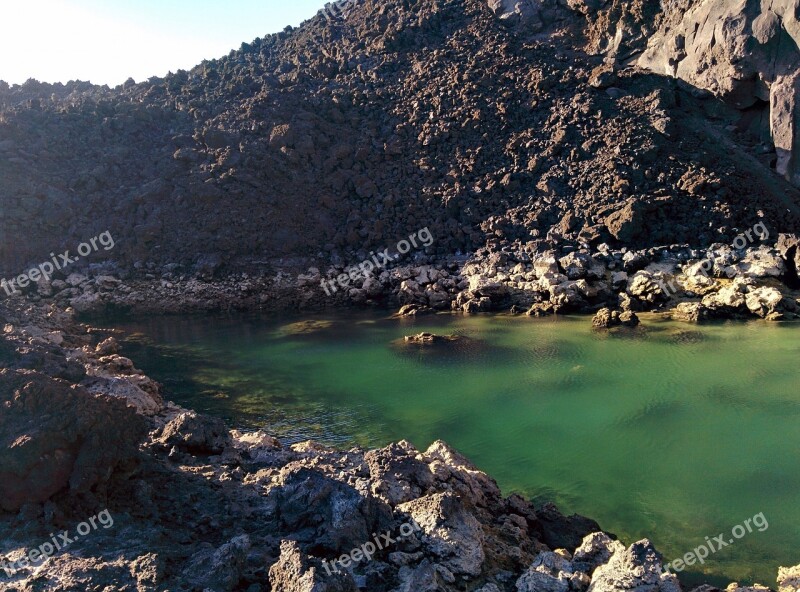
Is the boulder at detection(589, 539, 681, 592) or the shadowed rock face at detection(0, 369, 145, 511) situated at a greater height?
the shadowed rock face at detection(0, 369, 145, 511)

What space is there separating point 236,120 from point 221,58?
48.0 ft

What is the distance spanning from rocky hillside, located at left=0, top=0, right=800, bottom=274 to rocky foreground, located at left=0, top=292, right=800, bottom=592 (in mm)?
24288

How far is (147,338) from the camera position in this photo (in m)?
24.8

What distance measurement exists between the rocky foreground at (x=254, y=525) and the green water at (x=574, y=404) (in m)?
1.92

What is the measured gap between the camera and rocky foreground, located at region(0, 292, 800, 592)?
5.95 meters

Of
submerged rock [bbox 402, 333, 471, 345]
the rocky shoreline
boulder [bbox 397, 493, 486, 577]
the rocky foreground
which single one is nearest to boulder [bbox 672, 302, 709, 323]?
the rocky shoreline

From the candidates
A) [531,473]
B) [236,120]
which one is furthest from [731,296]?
[236,120]

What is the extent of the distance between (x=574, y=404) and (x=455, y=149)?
26174mm

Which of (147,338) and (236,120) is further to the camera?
(236,120)

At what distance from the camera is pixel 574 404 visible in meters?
15.0

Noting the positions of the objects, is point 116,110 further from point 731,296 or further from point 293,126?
point 731,296

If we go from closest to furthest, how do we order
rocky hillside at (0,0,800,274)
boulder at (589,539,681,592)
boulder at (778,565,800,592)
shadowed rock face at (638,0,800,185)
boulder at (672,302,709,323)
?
boulder at (589,539,681,592) → boulder at (778,565,800,592) → boulder at (672,302,709,323) → shadowed rock face at (638,0,800,185) → rocky hillside at (0,0,800,274)

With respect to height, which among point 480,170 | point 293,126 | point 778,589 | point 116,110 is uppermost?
point 116,110

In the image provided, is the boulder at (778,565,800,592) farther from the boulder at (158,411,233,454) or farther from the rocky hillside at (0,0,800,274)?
the rocky hillside at (0,0,800,274)
